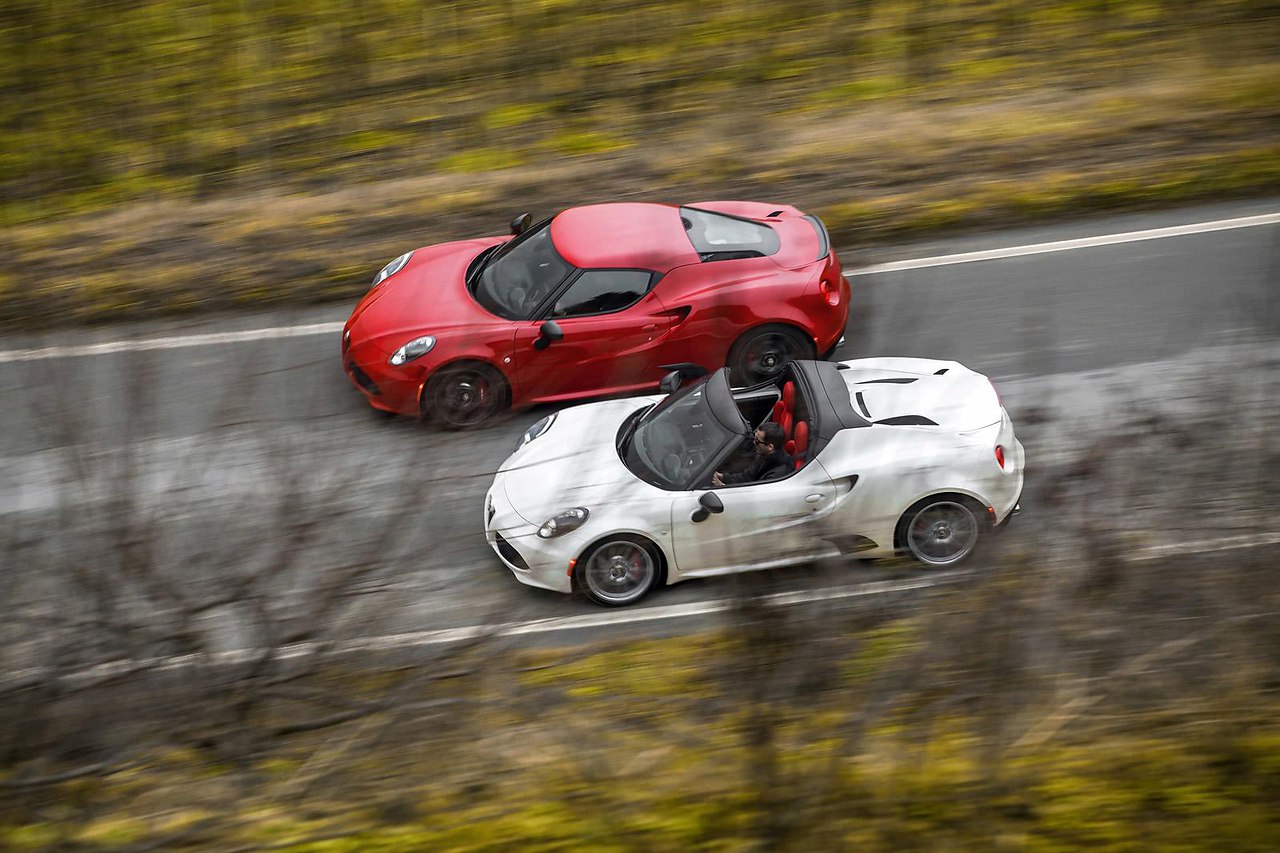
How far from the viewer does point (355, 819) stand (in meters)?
4.46

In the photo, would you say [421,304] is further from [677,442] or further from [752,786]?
[752,786]

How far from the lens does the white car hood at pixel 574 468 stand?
7289mm

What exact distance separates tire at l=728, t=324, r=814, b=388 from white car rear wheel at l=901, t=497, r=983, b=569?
2360 millimetres

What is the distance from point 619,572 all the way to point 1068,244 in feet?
21.4

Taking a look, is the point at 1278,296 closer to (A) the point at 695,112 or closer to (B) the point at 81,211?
(A) the point at 695,112

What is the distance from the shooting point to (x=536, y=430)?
27.9ft

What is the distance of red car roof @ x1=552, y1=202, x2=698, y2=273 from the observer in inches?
361

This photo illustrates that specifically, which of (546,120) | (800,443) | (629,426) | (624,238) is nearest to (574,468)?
(629,426)

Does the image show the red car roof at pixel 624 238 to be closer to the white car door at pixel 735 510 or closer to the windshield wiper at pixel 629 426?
the windshield wiper at pixel 629 426

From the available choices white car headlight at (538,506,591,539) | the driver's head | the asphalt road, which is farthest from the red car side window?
white car headlight at (538,506,591,539)

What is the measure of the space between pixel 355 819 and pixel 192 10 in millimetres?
15282

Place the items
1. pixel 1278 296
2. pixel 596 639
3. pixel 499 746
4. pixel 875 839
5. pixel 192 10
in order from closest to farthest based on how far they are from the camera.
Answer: pixel 875 839 < pixel 499 746 < pixel 596 639 < pixel 1278 296 < pixel 192 10

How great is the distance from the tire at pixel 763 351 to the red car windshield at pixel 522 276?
1.55 m

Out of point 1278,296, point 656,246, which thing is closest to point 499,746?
point 656,246
